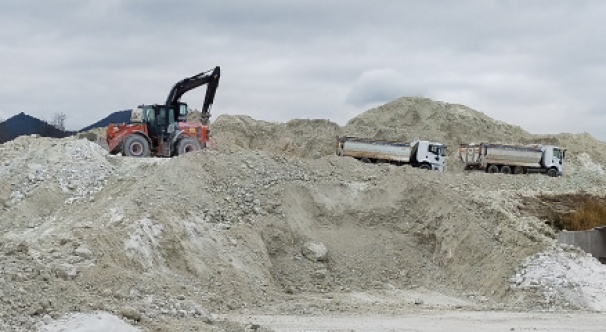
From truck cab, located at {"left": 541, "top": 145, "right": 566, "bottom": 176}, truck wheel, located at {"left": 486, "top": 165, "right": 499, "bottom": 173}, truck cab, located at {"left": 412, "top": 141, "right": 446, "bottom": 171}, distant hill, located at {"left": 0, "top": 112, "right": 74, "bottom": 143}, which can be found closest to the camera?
truck cab, located at {"left": 412, "top": 141, "right": 446, "bottom": 171}

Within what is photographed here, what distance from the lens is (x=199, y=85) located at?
26.4 metres

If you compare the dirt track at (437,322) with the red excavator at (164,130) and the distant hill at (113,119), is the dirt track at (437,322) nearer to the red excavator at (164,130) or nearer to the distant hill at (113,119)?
the red excavator at (164,130)

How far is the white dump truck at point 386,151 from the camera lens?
32.4 metres

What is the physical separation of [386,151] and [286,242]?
14.2m

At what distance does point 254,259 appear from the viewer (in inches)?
708

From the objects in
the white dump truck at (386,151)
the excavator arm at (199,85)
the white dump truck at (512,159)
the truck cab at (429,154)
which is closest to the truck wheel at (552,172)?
the white dump truck at (512,159)

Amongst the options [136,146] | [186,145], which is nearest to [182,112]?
[186,145]

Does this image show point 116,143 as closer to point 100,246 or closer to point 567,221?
point 100,246

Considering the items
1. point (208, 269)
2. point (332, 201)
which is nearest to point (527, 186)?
point (332, 201)

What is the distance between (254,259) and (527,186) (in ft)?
39.2

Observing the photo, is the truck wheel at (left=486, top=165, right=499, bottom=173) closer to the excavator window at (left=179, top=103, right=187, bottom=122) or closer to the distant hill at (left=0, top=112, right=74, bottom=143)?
the excavator window at (left=179, top=103, right=187, bottom=122)

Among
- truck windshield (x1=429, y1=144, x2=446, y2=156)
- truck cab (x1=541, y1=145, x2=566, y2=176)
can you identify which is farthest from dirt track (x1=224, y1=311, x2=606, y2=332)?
truck cab (x1=541, y1=145, x2=566, y2=176)

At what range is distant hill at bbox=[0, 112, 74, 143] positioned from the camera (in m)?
46.0

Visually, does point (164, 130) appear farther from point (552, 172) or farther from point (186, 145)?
point (552, 172)
